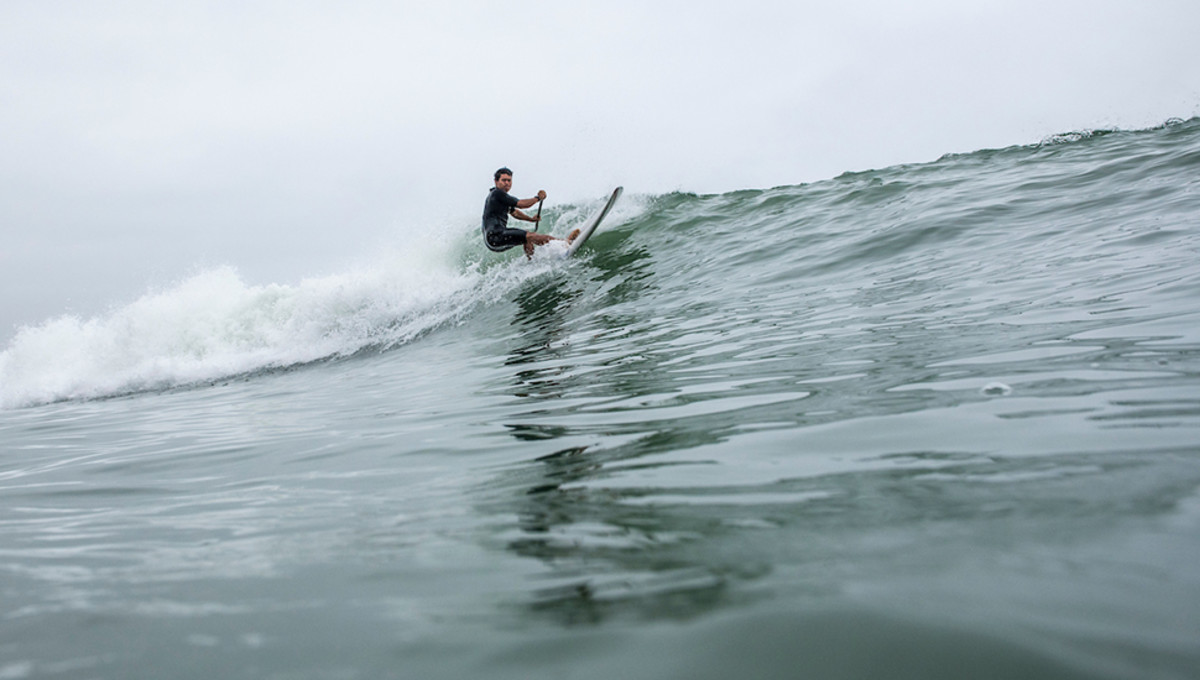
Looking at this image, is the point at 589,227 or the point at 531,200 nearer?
the point at 531,200

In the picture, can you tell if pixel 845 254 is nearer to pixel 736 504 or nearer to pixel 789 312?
pixel 789 312

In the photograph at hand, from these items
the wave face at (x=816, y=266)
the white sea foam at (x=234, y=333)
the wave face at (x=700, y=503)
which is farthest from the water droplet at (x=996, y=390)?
the white sea foam at (x=234, y=333)

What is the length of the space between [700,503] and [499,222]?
10655 millimetres

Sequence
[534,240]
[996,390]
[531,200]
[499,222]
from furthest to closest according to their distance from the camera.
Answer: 1. [534,240]
2. [499,222]
3. [531,200]
4. [996,390]

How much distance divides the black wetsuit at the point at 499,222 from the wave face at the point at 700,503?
551cm

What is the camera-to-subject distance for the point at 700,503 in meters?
2.01

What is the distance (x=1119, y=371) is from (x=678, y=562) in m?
2.36

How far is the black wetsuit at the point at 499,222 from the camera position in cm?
1201

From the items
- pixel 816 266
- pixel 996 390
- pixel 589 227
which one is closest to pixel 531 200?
pixel 589 227

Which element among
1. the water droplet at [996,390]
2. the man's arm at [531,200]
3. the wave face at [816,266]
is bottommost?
the water droplet at [996,390]

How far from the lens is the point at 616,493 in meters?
2.21

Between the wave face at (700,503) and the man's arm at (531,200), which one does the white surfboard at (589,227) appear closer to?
the man's arm at (531,200)

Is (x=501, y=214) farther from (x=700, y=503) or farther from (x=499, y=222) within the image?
(x=700, y=503)

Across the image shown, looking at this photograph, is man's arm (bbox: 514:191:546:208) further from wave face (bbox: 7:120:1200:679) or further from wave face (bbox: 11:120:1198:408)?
wave face (bbox: 7:120:1200:679)
